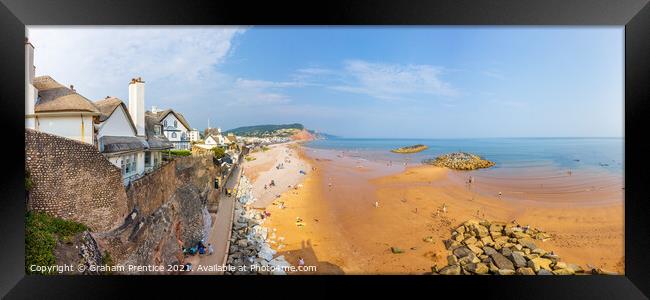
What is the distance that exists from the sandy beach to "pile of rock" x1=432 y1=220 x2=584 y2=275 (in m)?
0.09

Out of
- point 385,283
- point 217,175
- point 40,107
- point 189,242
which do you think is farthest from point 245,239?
point 40,107

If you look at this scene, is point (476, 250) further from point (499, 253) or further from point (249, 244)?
point (249, 244)

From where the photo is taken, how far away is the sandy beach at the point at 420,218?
2.79 meters

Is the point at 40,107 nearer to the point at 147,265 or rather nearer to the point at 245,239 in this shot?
the point at 147,265

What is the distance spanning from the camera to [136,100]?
2656mm

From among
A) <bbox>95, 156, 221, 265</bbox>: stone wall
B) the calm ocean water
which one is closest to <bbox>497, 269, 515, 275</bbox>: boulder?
the calm ocean water

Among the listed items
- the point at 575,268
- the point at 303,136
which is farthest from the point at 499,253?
the point at 303,136

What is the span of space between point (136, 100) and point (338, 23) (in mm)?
2278

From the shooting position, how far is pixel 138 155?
2.85 metres

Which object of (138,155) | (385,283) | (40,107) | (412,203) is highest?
(40,107)

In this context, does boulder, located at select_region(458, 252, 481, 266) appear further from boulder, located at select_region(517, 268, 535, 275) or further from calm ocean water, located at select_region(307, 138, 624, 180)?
calm ocean water, located at select_region(307, 138, 624, 180)

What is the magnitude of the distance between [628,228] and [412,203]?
2.18 m

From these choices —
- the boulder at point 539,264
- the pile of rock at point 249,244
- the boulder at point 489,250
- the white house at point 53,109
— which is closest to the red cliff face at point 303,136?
the pile of rock at point 249,244

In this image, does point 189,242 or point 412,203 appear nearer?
point 189,242
